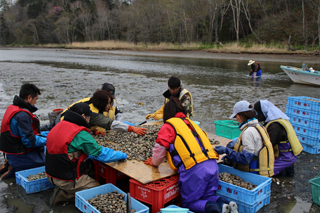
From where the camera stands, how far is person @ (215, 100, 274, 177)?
3.88 meters

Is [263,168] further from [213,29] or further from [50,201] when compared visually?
[213,29]

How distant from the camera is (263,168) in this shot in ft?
13.0

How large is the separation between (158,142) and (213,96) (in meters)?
9.77

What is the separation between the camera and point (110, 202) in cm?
351

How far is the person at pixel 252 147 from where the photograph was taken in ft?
12.7

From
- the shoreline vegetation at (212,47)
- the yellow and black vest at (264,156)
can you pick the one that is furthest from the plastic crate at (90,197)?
the shoreline vegetation at (212,47)

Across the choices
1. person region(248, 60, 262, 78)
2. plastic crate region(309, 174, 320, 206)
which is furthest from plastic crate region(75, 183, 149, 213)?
person region(248, 60, 262, 78)

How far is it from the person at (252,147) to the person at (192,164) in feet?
2.09

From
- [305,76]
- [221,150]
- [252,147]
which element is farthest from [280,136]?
[305,76]

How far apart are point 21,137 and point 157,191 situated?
263 cm

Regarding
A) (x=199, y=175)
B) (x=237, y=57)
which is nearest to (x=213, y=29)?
(x=237, y=57)

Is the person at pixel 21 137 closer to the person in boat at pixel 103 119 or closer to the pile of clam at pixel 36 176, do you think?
the pile of clam at pixel 36 176

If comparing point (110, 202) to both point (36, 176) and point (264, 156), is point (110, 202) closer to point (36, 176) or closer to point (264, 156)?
point (36, 176)

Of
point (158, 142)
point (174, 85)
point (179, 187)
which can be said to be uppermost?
point (174, 85)
